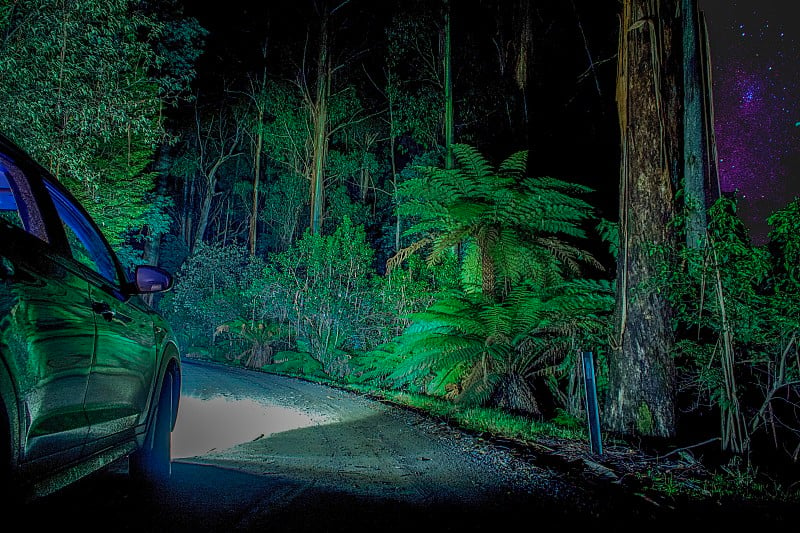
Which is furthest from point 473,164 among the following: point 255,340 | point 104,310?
point 255,340

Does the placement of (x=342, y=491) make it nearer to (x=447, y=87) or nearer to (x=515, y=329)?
(x=515, y=329)

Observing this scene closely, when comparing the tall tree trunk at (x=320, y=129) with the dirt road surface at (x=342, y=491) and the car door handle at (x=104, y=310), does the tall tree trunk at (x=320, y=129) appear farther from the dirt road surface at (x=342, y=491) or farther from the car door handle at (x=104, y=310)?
the car door handle at (x=104, y=310)

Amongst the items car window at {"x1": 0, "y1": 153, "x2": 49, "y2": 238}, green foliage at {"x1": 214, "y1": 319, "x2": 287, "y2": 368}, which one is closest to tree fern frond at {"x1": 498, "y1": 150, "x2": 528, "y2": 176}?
car window at {"x1": 0, "y1": 153, "x2": 49, "y2": 238}

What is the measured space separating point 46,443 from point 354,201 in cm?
3367

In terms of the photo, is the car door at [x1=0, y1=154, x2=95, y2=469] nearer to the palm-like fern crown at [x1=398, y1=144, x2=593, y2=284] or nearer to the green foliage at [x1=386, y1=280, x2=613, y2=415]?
the green foliage at [x1=386, y1=280, x2=613, y2=415]

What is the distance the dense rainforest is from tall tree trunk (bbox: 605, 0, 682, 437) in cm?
2

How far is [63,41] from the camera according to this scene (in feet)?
32.5

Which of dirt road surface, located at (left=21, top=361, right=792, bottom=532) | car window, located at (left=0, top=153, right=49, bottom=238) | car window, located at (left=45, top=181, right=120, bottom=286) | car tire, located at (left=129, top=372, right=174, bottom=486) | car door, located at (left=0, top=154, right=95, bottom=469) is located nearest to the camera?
car door, located at (left=0, top=154, right=95, bottom=469)

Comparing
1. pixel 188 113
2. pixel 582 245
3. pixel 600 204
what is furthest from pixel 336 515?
pixel 188 113

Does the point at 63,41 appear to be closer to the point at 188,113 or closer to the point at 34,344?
the point at 34,344

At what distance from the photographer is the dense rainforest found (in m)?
5.34

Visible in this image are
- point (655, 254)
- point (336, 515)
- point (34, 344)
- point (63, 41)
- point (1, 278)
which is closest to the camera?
point (1, 278)

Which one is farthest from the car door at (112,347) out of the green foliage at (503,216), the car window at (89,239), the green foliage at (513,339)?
the green foliage at (503,216)

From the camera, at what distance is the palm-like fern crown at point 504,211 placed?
28.4ft
